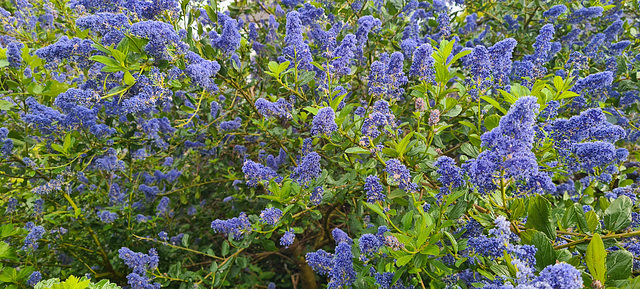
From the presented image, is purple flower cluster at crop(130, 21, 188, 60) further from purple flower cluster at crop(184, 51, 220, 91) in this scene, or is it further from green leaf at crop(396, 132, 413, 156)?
green leaf at crop(396, 132, 413, 156)

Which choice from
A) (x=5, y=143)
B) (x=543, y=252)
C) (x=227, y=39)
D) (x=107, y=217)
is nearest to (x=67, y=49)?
(x=227, y=39)

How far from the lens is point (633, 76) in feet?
8.11

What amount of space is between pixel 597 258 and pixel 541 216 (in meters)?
0.26

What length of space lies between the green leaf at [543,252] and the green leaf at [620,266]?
8.4 inches

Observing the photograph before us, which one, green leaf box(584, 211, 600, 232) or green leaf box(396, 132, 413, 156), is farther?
green leaf box(396, 132, 413, 156)

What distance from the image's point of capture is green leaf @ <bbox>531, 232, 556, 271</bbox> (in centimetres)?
110

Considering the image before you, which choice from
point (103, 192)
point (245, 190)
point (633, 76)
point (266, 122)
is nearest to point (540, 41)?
point (633, 76)

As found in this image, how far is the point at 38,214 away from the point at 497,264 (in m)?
3.35

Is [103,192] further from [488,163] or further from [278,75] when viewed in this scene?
[488,163]

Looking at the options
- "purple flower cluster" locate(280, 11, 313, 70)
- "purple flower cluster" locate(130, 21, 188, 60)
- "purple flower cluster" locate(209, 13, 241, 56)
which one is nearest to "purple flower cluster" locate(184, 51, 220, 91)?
"purple flower cluster" locate(130, 21, 188, 60)

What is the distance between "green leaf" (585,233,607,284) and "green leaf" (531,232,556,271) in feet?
0.31

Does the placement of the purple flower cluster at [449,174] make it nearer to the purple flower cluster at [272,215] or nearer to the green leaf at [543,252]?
the green leaf at [543,252]

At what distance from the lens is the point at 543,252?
1.11m

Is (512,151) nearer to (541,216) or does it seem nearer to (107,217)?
(541,216)
